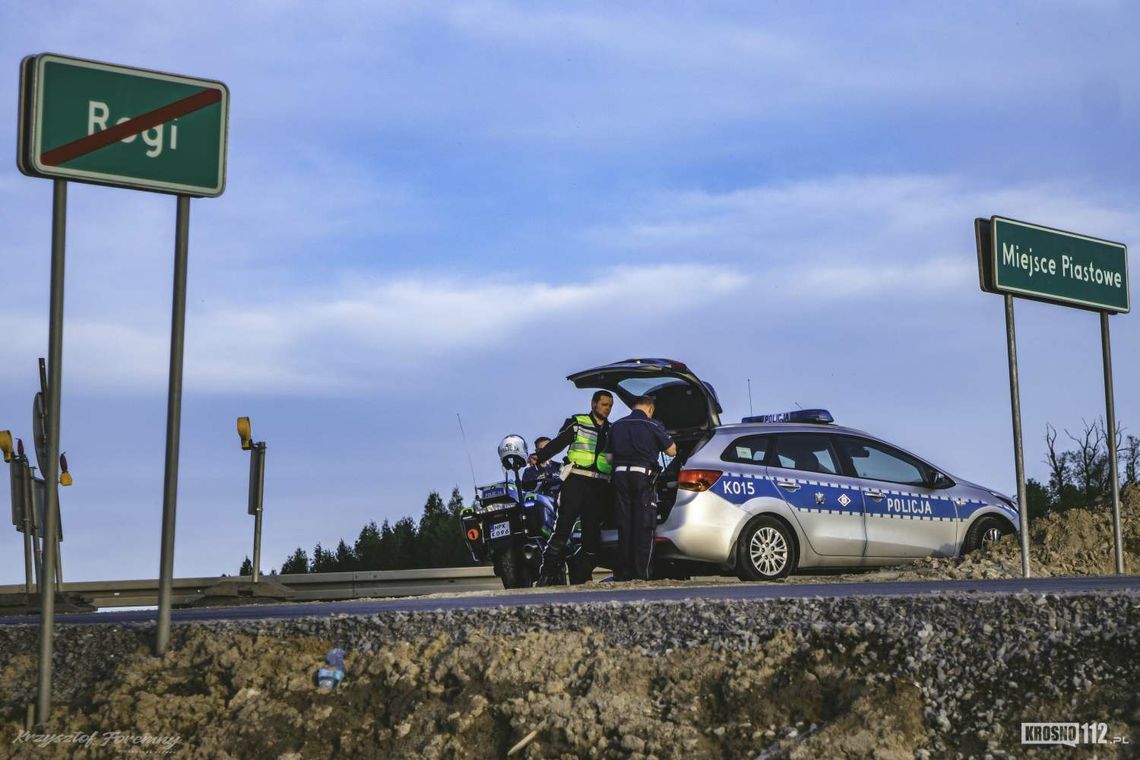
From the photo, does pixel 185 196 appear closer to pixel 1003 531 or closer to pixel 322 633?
pixel 322 633

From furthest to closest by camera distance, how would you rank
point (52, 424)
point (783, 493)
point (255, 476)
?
1. point (255, 476)
2. point (783, 493)
3. point (52, 424)

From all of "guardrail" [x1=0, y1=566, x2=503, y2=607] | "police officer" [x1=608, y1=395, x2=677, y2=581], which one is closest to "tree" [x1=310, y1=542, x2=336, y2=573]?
"guardrail" [x1=0, y1=566, x2=503, y2=607]

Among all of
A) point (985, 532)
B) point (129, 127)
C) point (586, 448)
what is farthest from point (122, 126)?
point (985, 532)

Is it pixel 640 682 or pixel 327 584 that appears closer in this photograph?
pixel 640 682

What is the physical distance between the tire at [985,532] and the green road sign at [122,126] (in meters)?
11.1

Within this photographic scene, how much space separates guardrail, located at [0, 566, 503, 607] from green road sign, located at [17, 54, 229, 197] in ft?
47.9

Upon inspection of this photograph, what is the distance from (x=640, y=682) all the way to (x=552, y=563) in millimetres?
9229

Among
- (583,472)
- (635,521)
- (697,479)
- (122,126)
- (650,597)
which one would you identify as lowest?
(650,597)

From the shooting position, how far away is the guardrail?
21797mm

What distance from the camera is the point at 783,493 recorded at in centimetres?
1430

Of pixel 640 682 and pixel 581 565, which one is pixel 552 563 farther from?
pixel 640 682

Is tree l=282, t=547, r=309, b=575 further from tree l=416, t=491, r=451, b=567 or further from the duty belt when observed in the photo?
the duty belt

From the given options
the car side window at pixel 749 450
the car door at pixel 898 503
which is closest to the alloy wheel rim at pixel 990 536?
the car door at pixel 898 503

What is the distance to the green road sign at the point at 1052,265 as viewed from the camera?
48.9 ft
